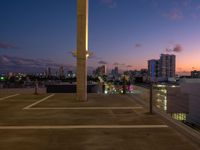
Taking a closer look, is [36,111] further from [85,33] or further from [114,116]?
[85,33]

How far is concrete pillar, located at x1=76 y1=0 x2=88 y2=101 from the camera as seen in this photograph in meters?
15.9

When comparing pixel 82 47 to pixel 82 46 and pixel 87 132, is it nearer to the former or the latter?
pixel 82 46

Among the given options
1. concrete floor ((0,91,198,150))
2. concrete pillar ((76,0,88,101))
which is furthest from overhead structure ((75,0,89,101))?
concrete floor ((0,91,198,150))

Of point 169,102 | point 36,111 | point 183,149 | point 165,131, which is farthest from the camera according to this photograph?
point 169,102

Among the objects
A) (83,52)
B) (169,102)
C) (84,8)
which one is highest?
(84,8)

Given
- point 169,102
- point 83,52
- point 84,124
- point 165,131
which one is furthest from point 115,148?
point 169,102

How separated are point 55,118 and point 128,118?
236cm

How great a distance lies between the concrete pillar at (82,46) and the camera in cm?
1588

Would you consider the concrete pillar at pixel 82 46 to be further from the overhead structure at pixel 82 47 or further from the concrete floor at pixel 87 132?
the concrete floor at pixel 87 132

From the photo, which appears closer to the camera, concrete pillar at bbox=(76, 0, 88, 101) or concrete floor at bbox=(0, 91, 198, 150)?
concrete floor at bbox=(0, 91, 198, 150)

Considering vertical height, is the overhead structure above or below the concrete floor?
above

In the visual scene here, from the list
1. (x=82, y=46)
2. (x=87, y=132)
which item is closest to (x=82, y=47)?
(x=82, y=46)

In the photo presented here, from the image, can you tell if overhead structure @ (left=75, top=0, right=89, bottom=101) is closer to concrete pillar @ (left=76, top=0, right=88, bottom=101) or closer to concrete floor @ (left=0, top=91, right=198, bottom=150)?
concrete pillar @ (left=76, top=0, right=88, bottom=101)

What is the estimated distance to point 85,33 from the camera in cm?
1597
